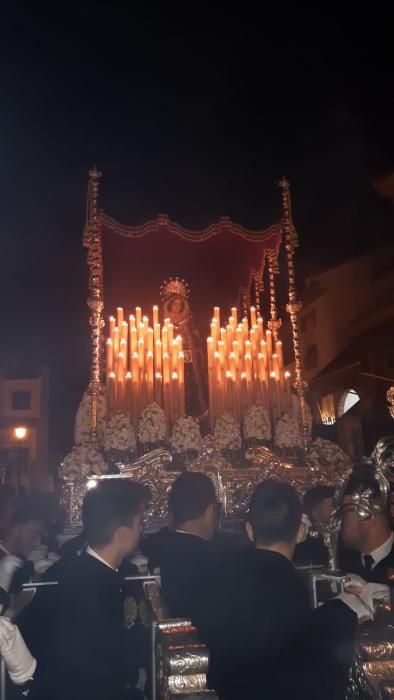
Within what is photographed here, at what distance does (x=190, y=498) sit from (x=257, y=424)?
2665 millimetres

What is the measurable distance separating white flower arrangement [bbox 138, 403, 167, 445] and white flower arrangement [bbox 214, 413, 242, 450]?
0.55m

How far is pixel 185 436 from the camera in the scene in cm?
565

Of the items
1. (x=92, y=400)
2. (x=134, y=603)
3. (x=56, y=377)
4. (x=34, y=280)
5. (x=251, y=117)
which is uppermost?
(x=251, y=117)

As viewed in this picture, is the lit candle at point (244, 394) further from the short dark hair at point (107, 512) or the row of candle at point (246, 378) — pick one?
the short dark hair at point (107, 512)

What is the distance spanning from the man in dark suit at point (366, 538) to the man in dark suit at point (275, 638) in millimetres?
705

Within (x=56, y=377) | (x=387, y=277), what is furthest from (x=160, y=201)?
(x=387, y=277)

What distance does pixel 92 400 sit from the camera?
599 centimetres

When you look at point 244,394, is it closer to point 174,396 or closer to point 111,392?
point 174,396

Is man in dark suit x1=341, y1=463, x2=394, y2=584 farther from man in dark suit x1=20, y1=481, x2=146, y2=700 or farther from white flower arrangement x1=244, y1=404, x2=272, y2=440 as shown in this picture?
white flower arrangement x1=244, y1=404, x2=272, y2=440

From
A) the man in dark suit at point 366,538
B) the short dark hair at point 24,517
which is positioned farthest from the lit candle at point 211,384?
the man in dark suit at point 366,538

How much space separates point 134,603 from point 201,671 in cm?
163

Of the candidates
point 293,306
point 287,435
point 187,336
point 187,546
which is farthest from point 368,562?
point 187,336

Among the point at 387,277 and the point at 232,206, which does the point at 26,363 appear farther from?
the point at 232,206

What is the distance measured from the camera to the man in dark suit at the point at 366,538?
8.14ft
